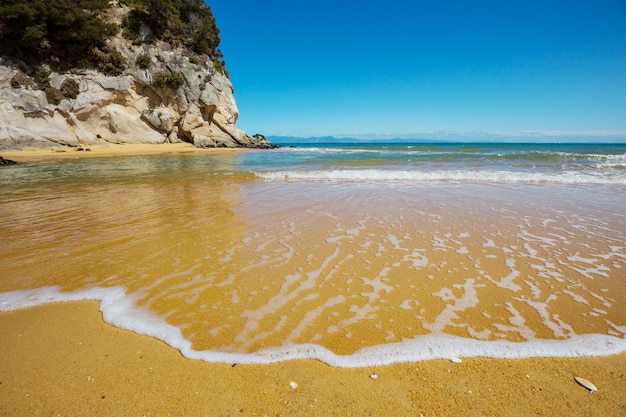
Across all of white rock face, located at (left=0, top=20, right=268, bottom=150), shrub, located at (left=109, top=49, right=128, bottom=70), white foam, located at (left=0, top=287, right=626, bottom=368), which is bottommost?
white foam, located at (left=0, top=287, right=626, bottom=368)

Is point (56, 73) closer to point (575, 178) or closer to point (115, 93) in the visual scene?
point (115, 93)

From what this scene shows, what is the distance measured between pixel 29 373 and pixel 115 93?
4349 cm

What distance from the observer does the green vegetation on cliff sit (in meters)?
30.6

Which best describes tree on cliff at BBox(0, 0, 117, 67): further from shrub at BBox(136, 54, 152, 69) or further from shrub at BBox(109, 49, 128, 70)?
shrub at BBox(136, 54, 152, 69)

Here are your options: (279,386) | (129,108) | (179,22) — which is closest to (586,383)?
(279,386)

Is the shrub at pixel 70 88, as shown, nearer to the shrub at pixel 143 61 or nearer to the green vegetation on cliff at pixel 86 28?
the green vegetation on cliff at pixel 86 28

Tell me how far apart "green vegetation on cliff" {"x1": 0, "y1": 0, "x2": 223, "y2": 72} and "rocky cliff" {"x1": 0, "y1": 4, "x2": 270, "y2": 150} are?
57.8 inches

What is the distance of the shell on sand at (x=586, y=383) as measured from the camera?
6.68 ft

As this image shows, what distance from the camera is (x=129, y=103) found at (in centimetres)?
3834

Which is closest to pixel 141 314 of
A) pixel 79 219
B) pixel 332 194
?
pixel 79 219

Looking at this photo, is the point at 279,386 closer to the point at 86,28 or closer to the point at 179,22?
the point at 86,28

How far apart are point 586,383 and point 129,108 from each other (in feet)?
152

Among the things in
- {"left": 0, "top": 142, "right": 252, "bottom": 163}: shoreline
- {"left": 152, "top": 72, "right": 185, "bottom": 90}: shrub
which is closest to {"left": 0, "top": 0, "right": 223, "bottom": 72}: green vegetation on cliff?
{"left": 152, "top": 72, "right": 185, "bottom": 90}: shrub

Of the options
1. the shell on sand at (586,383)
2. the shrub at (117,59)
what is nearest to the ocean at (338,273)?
the shell on sand at (586,383)
